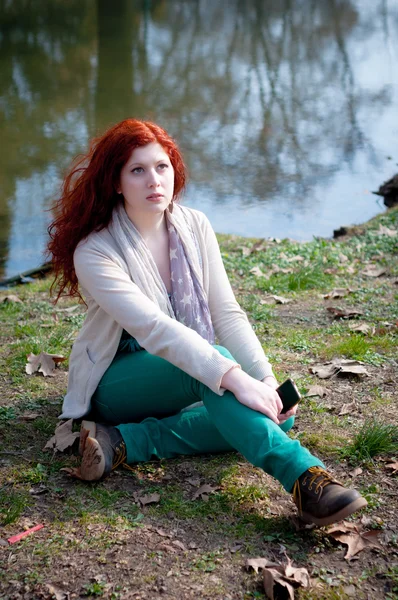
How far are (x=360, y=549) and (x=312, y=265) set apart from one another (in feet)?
12.0

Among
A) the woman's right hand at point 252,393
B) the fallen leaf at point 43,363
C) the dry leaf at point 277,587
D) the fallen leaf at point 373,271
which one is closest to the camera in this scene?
the dry leaf at point 277,587

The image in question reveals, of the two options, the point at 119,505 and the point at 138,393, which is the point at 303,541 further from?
the point at 138,393

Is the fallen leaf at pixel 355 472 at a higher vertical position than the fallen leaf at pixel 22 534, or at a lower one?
higher

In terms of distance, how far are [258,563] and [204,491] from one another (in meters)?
0.54

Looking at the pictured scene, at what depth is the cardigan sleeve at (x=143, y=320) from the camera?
2.97m

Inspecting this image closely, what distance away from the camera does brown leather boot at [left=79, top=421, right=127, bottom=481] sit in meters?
3.09

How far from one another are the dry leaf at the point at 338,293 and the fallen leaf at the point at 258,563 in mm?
3018

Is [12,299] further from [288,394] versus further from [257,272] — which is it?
[288,394]

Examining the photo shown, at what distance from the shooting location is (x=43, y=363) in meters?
4.30

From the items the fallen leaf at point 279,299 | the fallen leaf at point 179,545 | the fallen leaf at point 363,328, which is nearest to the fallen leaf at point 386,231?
the fallen leaf at point 279,299

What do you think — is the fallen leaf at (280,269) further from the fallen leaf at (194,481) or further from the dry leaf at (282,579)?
the dry leaf at (282,579)

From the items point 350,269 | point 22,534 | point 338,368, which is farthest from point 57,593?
point 350,269

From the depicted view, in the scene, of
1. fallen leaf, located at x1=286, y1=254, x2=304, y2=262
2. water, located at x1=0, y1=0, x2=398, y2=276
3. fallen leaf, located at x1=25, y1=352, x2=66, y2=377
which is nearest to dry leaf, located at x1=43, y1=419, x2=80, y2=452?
fallen leaf, located at x1=25, y1=352, x2=66, y2=377

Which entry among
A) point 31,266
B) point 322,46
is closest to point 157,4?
point 322,46
